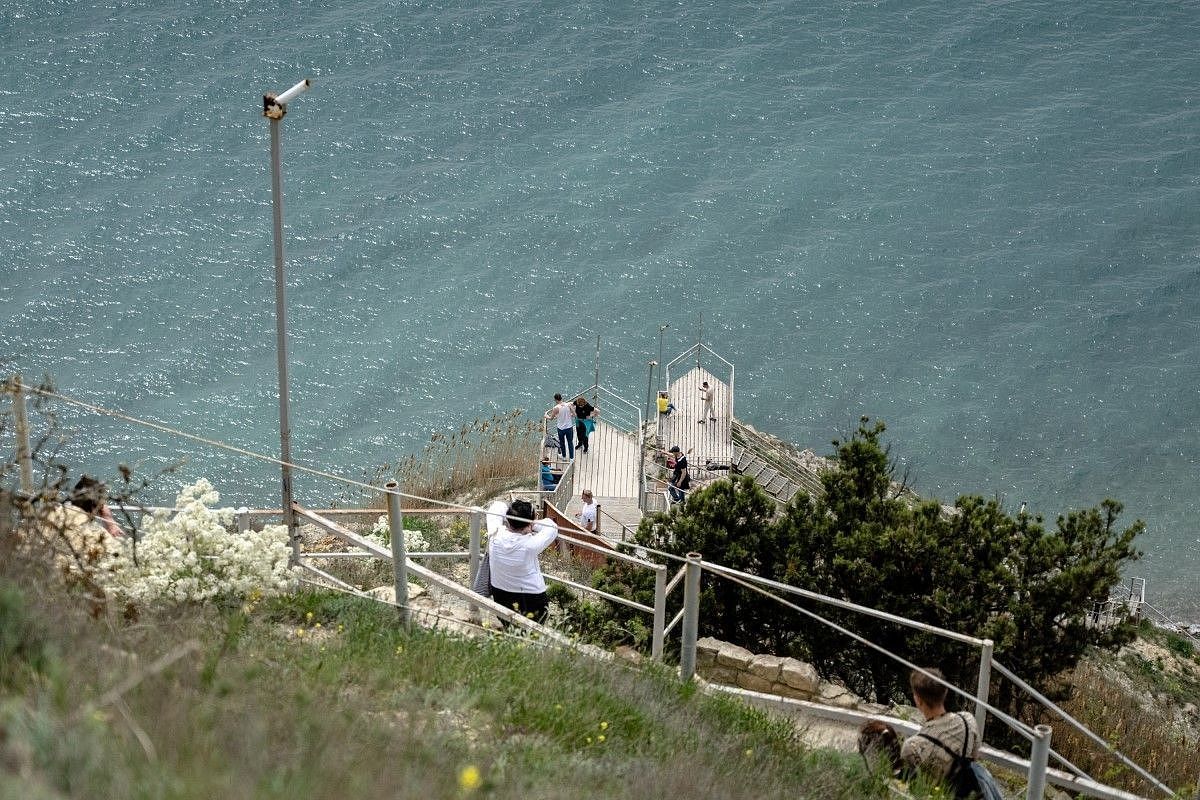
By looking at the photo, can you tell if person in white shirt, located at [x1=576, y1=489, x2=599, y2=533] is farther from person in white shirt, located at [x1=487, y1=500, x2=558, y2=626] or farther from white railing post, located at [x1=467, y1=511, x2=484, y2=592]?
person in white shirt, located at [x1=487, y1=500, x2=558, y2=626]

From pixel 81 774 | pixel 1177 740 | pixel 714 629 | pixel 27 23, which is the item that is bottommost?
pixel 1177 740

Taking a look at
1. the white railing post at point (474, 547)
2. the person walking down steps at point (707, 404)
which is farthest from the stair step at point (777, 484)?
the white railing post at point (474, 547)

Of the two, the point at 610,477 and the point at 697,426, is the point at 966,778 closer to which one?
the point at 610,477

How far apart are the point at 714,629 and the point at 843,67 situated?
40.4 metres

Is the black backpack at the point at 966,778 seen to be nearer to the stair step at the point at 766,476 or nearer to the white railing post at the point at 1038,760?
the white railing post at the point at 1038,760

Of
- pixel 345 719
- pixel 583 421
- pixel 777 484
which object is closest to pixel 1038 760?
pixel 345 719

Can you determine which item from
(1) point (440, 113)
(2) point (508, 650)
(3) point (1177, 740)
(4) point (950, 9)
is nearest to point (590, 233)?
(1) point (440, 113)

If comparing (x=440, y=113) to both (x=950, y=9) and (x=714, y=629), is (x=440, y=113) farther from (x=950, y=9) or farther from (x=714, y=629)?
(x=714, y=629)

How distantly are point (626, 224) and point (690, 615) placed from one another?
33099mm

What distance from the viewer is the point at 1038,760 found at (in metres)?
7.00

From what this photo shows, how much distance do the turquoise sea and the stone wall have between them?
833 inches

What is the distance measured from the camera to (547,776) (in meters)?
5.82

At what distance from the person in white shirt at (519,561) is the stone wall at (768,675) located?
1.33m

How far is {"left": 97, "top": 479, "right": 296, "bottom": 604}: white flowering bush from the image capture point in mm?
7727
